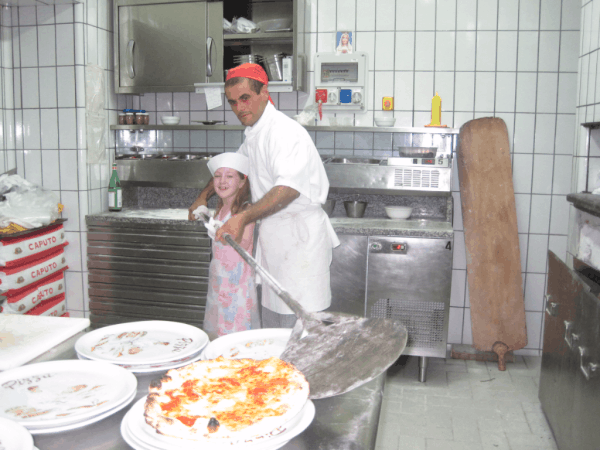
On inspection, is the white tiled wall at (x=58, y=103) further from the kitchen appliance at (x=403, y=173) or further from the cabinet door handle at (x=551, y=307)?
the cabinet door handle at (x=551, y=307)

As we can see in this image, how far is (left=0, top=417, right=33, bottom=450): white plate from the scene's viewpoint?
0.68m

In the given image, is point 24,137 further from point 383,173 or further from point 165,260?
point 383,173

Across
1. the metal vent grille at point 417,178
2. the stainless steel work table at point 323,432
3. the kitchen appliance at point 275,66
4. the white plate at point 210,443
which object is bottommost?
the stainless steel work table at point 323,432

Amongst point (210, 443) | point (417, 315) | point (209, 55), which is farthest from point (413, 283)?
point (210, 443)

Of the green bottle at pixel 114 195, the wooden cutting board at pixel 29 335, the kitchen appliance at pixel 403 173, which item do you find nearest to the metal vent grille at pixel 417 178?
the kitchen appliance at pixel 403 173

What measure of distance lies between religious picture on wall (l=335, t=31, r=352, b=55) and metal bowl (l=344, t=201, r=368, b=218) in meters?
0.96

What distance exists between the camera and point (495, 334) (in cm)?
308

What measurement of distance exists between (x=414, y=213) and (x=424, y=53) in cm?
101

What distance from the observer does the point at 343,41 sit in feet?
10.9

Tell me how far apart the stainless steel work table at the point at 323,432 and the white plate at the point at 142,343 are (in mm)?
98

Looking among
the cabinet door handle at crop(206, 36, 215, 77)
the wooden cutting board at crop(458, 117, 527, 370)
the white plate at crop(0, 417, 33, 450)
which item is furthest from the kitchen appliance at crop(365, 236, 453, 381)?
the white plate at crop(0, 417, 33, 450)

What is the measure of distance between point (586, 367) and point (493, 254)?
1305 mm

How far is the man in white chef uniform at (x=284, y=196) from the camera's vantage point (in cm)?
198

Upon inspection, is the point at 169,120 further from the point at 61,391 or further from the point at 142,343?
the point at 61,391
